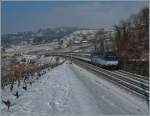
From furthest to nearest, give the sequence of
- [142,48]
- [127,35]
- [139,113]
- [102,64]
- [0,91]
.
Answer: [127,35] < [142,48] < [102,64] < [0,91] < [139,113]

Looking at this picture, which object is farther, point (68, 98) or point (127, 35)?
point (127, 35)

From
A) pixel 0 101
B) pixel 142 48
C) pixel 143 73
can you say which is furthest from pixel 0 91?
pixel 142 48

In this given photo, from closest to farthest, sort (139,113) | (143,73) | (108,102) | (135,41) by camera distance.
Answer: (139,113) → (108,102) → (143,73) → (135,41)

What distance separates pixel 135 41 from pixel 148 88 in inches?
1746

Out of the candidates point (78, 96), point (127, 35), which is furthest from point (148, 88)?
point (127, 35)

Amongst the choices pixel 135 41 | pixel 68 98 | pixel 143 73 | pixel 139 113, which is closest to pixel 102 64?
pixel 143 73

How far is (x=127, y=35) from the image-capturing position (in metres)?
75.2

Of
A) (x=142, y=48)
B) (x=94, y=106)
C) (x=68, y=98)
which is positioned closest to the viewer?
(x=94, y=106)

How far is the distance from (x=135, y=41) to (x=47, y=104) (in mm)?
49855

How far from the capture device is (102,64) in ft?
148

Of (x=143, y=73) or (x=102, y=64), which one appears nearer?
(x=143, y=73)

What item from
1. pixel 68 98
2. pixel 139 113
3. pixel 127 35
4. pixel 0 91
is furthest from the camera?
pixel 127 35

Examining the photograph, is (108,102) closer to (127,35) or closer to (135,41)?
(135,41)

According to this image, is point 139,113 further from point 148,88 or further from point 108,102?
point 148,88
